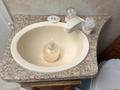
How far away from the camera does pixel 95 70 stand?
3.04 feet

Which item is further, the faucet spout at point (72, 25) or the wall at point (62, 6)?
the wall at point (62, 6)

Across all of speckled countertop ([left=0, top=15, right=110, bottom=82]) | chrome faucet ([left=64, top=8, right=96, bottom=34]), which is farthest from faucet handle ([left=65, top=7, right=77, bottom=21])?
speckled countertop ([left=0, top=15, right=110, bottom=82])

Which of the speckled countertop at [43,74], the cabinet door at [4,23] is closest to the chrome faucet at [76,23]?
the speckled countertop at [43,74]

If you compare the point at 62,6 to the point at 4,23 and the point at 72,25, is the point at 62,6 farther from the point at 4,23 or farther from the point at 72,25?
the point at 4,23

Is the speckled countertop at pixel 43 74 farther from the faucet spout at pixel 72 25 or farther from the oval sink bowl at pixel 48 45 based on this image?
the faucet spout at pixel 72 25

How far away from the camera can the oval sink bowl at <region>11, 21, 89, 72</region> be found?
1.04m

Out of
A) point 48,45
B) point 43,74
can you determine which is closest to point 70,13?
point 48,45

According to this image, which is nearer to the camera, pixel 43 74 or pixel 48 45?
pixel 43 74

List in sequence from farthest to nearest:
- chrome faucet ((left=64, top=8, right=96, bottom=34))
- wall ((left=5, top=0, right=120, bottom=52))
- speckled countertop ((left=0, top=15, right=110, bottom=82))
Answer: wall ((left=5, top=0, right=120, bottom=52)) < chrome faucet ((left=64, top=8, right=96, bottom=34)) < speckled countertop ((left=0, top=15, right=110, bottom=82))

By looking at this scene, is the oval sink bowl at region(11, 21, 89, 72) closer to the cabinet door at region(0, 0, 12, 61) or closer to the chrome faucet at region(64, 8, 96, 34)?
the chrome faucet at region(64, 8, 96, 34)

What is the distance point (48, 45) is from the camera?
3.47ft

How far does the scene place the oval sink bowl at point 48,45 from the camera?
41.0 inches

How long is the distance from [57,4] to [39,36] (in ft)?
0.73

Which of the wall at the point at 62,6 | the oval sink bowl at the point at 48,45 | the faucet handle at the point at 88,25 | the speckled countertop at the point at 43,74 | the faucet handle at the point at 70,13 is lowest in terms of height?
the speckled countertop at the point at 43,74
